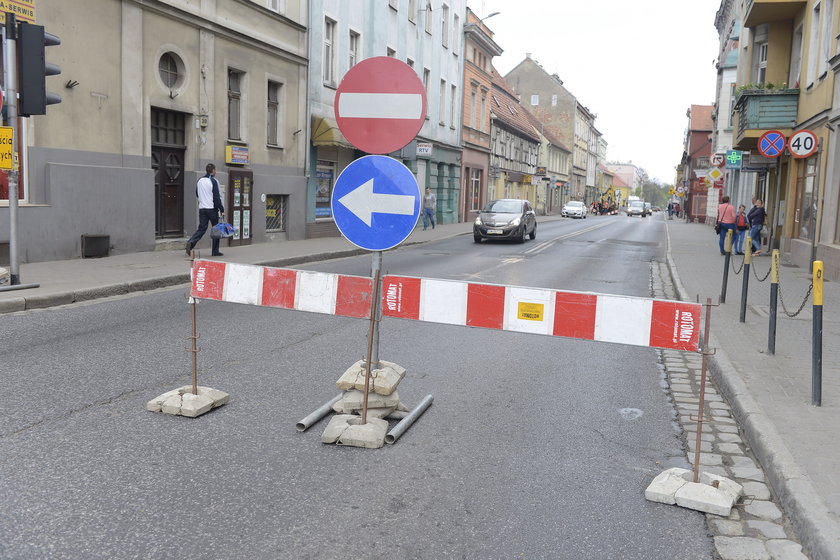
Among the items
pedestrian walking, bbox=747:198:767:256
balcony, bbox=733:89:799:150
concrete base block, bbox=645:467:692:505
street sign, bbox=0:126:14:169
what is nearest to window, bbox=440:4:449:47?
balcony, bbox=733:89:799:150

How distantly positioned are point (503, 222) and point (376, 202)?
67.8 feet

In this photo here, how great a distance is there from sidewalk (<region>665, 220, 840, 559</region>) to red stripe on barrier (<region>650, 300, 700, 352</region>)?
854mm

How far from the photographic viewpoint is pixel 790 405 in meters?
5.50

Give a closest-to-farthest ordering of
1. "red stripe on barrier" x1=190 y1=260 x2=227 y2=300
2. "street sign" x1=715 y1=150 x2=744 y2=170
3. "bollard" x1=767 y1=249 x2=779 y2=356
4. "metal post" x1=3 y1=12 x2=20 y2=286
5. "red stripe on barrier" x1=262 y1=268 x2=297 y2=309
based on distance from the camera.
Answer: "red stripe on barrier" x1=262 y1=268 x2=297 y2=309 → "red stripe on barrier" x1=190 y1=260 x2=227 y2=300 → "bollard" x1=767 y1=249 x2=779 y2=356 → "metal post" x1=3 y1=12 x2=20 y2=286 → "street sign" x1=715 y1=150 x2=744 y2=170

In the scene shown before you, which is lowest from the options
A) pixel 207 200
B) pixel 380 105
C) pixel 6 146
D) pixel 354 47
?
pixel 207 200

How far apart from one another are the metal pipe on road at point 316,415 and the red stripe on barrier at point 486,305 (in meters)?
1.20

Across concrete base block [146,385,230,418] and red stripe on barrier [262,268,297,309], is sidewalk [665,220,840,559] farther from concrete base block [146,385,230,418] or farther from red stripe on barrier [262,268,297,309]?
concrete base block [146,385,230,418]

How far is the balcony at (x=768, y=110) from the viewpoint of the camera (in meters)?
20.1

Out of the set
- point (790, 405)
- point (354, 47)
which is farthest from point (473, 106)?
point (790, 405)

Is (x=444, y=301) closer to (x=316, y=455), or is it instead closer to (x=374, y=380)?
(x=374, y=380)

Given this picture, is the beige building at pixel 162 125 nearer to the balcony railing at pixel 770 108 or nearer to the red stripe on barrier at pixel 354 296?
the red stripe on barrier at pixel 354 296

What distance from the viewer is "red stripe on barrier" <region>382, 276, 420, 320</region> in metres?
4.84

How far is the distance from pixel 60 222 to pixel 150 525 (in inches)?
453

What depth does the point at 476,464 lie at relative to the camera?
4391 mm
